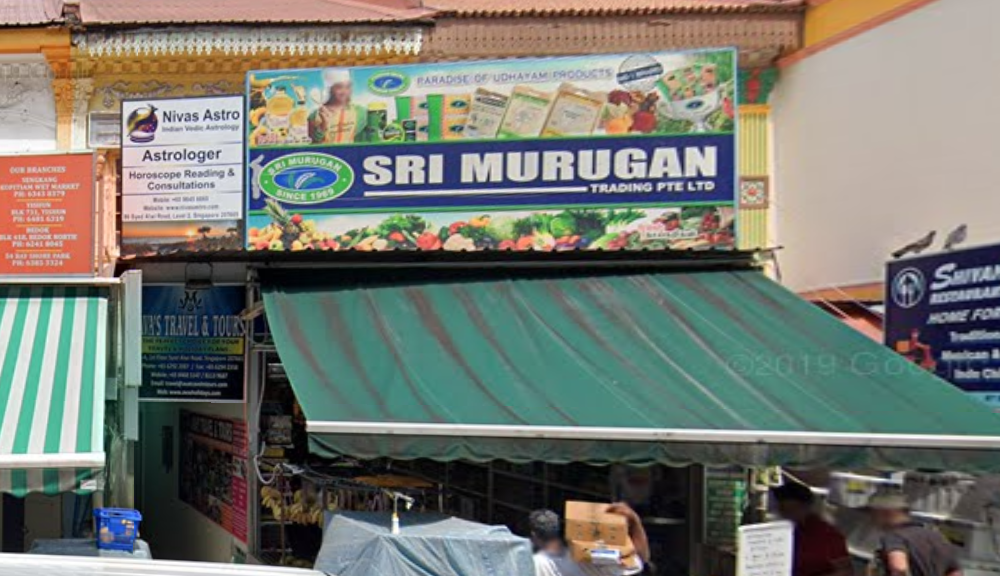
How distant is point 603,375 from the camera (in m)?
7.32

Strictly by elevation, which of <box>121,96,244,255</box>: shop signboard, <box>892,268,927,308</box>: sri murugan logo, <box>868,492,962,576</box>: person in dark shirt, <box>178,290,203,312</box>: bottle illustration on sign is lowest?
<box>868,492,962,576</box>: person in dark shirt

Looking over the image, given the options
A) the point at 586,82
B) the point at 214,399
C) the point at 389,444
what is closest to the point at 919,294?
the point at 586,82

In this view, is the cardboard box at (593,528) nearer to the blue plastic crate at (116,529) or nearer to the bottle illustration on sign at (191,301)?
the blue plastic crate at (116,529)

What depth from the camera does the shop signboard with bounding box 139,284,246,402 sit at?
9.06 meters

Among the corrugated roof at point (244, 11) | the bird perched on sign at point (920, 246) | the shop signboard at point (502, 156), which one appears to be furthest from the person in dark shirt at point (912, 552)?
the corrugated roof at point (244, 11)

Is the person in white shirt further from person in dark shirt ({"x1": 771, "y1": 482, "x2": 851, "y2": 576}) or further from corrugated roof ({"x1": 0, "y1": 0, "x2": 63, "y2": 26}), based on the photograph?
corrugated roof ({"x1": 0, "y1": 0, "x2": 63, "y2": 26})

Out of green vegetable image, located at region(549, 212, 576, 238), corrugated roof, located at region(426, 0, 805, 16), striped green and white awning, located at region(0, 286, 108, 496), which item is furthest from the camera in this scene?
corrugated roof, located at region(426, 0, 805, 16)

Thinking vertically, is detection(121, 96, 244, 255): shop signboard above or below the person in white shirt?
above

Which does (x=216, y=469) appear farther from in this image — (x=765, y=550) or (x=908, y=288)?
(x=908, y=288)

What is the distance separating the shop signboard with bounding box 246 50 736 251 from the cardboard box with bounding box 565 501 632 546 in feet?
8.81

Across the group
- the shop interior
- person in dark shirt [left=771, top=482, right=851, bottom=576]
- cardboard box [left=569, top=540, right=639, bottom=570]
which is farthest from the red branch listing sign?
person in dark shirt [left=771, top=482, right=851, bottom=576]

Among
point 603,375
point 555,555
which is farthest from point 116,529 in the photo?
point 603,375

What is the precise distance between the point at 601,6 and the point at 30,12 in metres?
6.36

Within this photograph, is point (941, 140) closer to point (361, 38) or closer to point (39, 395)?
point (361, 38)
